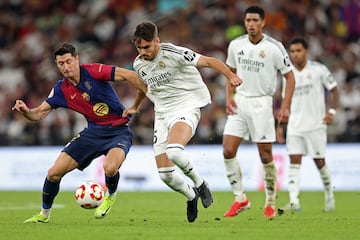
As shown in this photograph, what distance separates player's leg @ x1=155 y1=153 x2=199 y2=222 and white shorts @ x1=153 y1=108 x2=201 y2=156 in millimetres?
129

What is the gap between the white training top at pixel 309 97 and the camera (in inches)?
574

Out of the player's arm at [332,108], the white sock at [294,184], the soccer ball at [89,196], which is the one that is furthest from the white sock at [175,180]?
the player's arm at [332,108]

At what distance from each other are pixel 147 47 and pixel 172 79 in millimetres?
571

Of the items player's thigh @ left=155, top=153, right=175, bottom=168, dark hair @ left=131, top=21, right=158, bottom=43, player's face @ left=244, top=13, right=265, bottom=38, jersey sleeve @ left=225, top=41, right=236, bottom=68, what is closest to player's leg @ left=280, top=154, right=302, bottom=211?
jersey sleeve @ left=225, top=41, right=236, bottom=68

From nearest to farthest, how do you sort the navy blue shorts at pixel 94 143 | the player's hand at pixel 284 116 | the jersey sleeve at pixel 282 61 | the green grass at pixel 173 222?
the green grass at pixel 173 222, the navy blue shorts at pixel 94 143, the player's hand at pixel 284 116, the jersey sleeve at pixel 282 61

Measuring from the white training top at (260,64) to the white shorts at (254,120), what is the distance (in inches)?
4.2

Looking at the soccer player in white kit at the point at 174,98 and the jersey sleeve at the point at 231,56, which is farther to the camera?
the jersey sleeve at the point at 231,56

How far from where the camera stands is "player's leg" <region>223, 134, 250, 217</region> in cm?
1195

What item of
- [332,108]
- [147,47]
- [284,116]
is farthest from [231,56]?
[332,108]

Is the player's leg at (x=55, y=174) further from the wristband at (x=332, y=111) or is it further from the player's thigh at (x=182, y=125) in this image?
the wristband at (x=332, y=111)

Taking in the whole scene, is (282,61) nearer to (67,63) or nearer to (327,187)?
(67,63)

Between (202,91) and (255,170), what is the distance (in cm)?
937

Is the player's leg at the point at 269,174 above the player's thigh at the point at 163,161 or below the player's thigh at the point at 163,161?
below

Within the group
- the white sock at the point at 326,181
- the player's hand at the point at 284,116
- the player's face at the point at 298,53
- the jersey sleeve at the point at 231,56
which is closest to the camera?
the player's hand at the point at 284,116
